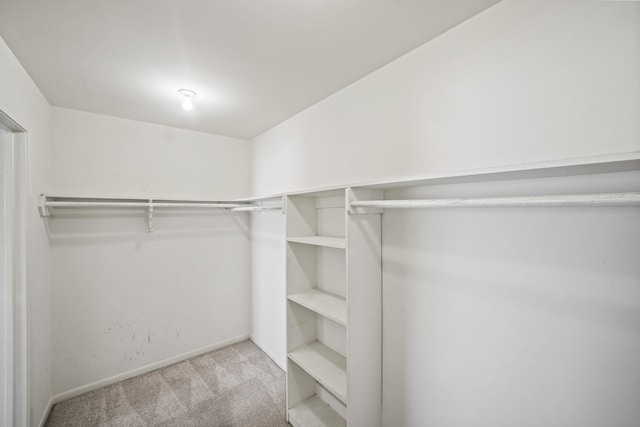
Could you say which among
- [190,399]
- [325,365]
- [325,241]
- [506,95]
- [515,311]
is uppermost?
[506,95]

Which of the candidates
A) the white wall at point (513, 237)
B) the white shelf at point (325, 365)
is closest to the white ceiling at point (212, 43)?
the white wall at point (513, 237)

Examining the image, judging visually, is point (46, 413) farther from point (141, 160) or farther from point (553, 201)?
point (553, 201)

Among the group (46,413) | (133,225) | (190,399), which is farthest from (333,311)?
(46,413)

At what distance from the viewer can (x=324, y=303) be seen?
1788 millimetres

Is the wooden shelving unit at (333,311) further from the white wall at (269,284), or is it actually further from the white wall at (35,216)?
the white wall at (35,216)

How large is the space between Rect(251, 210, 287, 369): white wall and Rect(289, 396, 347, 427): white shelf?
0.49 metres

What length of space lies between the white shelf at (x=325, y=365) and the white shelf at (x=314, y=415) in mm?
398

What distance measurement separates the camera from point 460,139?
4.09 feet

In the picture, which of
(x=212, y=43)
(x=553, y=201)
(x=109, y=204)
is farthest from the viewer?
(x=109, y=204)

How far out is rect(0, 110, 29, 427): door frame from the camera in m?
1.49

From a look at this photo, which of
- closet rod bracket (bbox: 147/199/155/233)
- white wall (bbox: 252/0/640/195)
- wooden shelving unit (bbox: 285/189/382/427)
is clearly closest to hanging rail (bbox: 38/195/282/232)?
closet rod bracket (bbox: 147/199/155/233)

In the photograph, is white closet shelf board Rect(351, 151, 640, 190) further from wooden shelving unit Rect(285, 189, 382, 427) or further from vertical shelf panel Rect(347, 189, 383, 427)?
wooden shelving unit Rect(285, 189, 382, 427)

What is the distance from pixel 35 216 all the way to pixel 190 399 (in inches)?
74.3

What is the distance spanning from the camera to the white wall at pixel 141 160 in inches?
86.7
